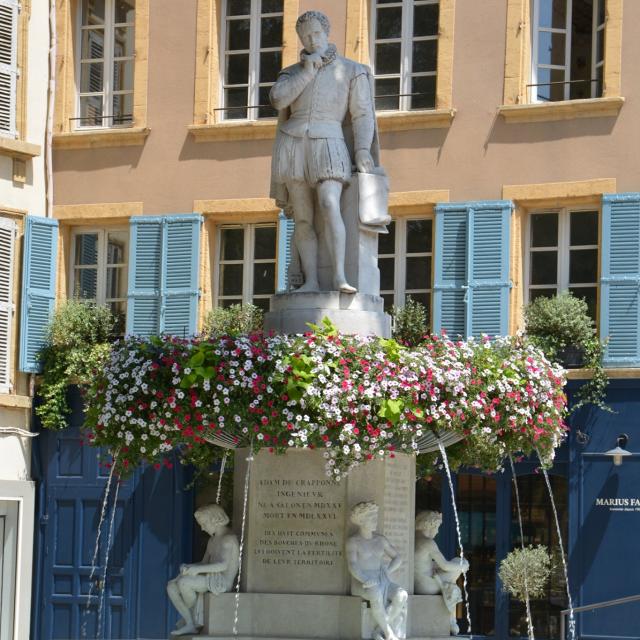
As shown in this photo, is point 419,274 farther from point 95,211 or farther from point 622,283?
point 95,211

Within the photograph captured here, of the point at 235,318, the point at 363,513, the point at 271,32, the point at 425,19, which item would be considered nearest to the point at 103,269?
the point at 235,318

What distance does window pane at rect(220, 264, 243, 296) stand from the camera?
973 inches

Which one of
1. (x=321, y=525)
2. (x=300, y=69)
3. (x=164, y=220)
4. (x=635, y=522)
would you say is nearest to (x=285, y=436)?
(x=321, y=525)

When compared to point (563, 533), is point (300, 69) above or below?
above

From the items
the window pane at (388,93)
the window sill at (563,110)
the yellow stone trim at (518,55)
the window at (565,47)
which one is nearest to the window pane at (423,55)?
the window pane at (388,93)

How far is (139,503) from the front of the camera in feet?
80.0

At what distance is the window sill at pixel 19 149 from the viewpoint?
24.7 meters

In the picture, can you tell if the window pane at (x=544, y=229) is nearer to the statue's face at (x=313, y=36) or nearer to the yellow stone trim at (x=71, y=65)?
the yellow stone trim at (x=71, y=65)

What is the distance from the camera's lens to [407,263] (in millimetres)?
23984

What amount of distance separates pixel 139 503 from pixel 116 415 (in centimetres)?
1207

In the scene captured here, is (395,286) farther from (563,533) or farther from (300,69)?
(300,69)

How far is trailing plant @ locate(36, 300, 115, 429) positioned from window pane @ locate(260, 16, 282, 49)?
369 centimetres

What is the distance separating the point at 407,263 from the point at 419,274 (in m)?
0.20

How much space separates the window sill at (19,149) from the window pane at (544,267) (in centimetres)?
613
